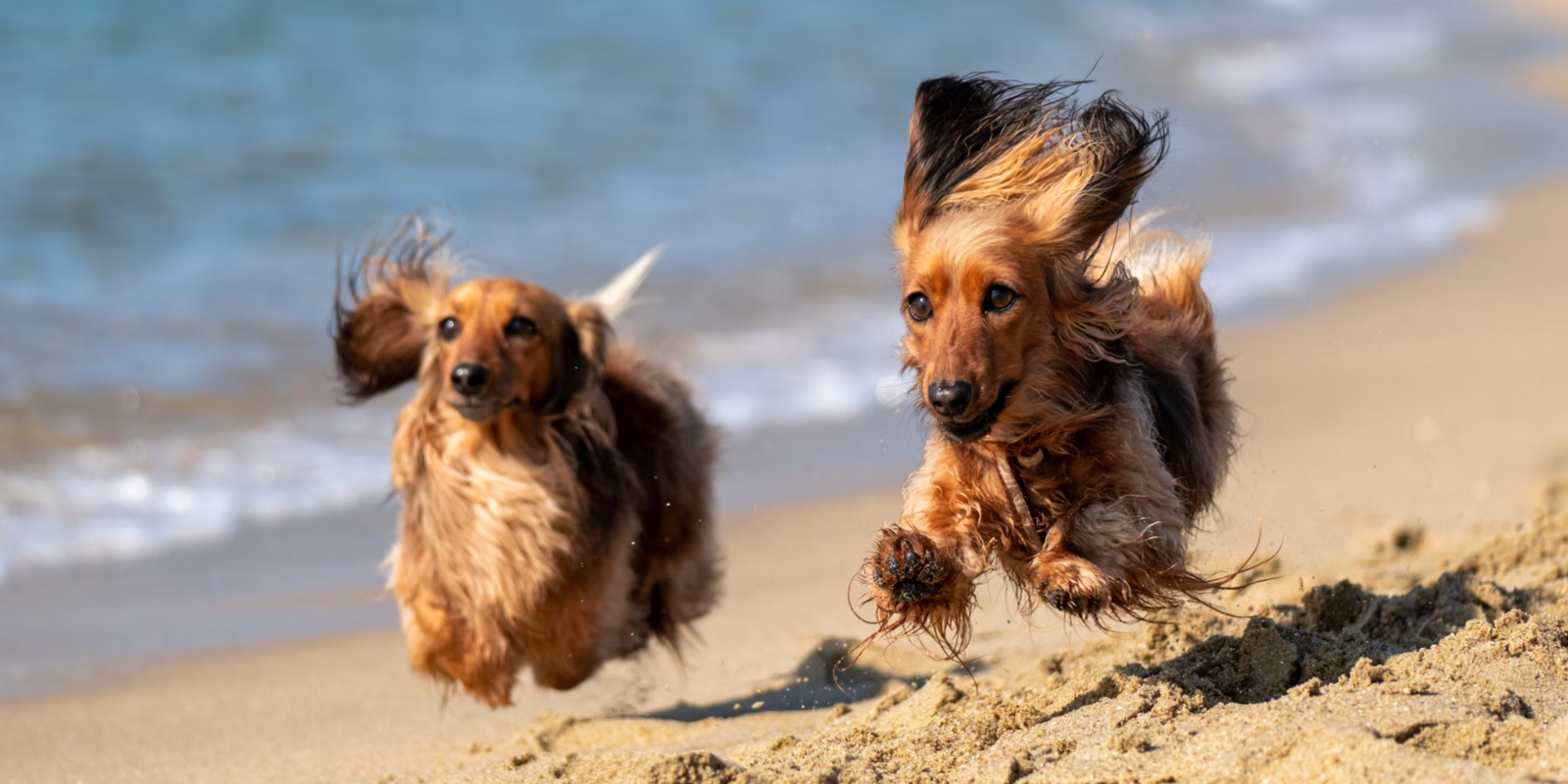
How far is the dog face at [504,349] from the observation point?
16.5ft

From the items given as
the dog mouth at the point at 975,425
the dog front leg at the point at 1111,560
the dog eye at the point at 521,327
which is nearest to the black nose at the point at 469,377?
the dog eye at the point at 521,327

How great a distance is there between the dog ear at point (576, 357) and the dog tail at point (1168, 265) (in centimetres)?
160

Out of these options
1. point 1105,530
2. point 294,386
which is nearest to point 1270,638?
point 1105,530

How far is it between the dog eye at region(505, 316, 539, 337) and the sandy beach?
112cm

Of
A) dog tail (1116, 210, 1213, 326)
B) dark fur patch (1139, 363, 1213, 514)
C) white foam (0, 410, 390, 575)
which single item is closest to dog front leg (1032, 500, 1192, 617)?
dark fur patch (1139, 363, 1213, 514)

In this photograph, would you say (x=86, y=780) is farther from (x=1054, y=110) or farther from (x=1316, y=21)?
(x=1316, y=21)

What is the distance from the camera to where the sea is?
7617 mm

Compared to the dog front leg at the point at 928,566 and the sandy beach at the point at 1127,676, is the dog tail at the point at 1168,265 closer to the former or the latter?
the sandy beach at the point at 1127,676

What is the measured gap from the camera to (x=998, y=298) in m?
3.88

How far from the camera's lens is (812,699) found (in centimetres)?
513

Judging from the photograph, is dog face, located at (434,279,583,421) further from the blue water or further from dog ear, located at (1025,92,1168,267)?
dog ear, located at (1025,92,1168,267)

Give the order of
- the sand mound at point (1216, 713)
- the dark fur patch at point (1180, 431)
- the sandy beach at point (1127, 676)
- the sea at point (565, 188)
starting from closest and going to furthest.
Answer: the sand mound at point (1216, 713) → the sandy beach at point (1127, 676) → the dark fur patch at point (1180, 431) → the sea at point (565, 188)

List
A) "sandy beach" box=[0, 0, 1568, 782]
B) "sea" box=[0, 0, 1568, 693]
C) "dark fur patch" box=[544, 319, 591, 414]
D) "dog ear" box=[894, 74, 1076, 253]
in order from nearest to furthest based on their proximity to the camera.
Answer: "sandy beach" box=[0, 0, 1568, 782] < "dog ear" box=[894, 74, 1076, 253] < "dark fur patch" box=[544, 319, 591, 414] < "sea" box=[0, 0, 1568, 693]

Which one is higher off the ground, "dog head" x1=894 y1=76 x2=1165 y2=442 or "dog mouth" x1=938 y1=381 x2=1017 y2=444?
"dog head" x1=894 y1=76 x2=1165 y2=442
